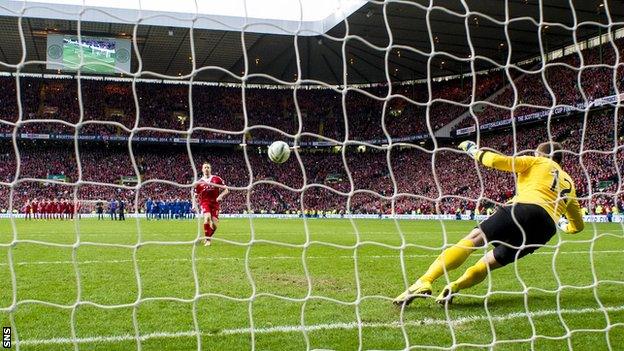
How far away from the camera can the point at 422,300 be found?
5.06 meters

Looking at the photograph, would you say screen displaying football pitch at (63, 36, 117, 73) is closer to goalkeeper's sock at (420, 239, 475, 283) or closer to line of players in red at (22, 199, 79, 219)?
line of players in red at (22, 199, 79, 219)

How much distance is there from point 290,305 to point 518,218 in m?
1.95

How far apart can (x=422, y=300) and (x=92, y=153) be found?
3605 cm

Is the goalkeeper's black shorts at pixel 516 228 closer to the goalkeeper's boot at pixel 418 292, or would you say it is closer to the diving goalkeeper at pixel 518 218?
the diving goalkeeper at pixel 518 218

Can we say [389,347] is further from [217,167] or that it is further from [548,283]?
[217,167]

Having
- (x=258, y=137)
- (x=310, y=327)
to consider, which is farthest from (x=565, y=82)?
(x=310, y=327)

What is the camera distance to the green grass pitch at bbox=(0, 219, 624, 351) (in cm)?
360

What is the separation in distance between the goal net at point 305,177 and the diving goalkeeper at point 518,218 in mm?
181

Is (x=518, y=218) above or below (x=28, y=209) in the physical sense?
above

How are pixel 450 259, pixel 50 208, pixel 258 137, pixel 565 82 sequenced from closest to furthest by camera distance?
pixel 450 259 → pixel 50 208 → pixel 565 82 → pixel 258 137

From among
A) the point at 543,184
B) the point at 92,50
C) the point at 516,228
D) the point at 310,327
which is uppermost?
the point at 543,184

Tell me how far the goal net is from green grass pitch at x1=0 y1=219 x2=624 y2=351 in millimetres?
29

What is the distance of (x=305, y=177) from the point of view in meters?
3.51

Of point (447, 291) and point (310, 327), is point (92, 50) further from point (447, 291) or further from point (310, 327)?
point (310, 327)
